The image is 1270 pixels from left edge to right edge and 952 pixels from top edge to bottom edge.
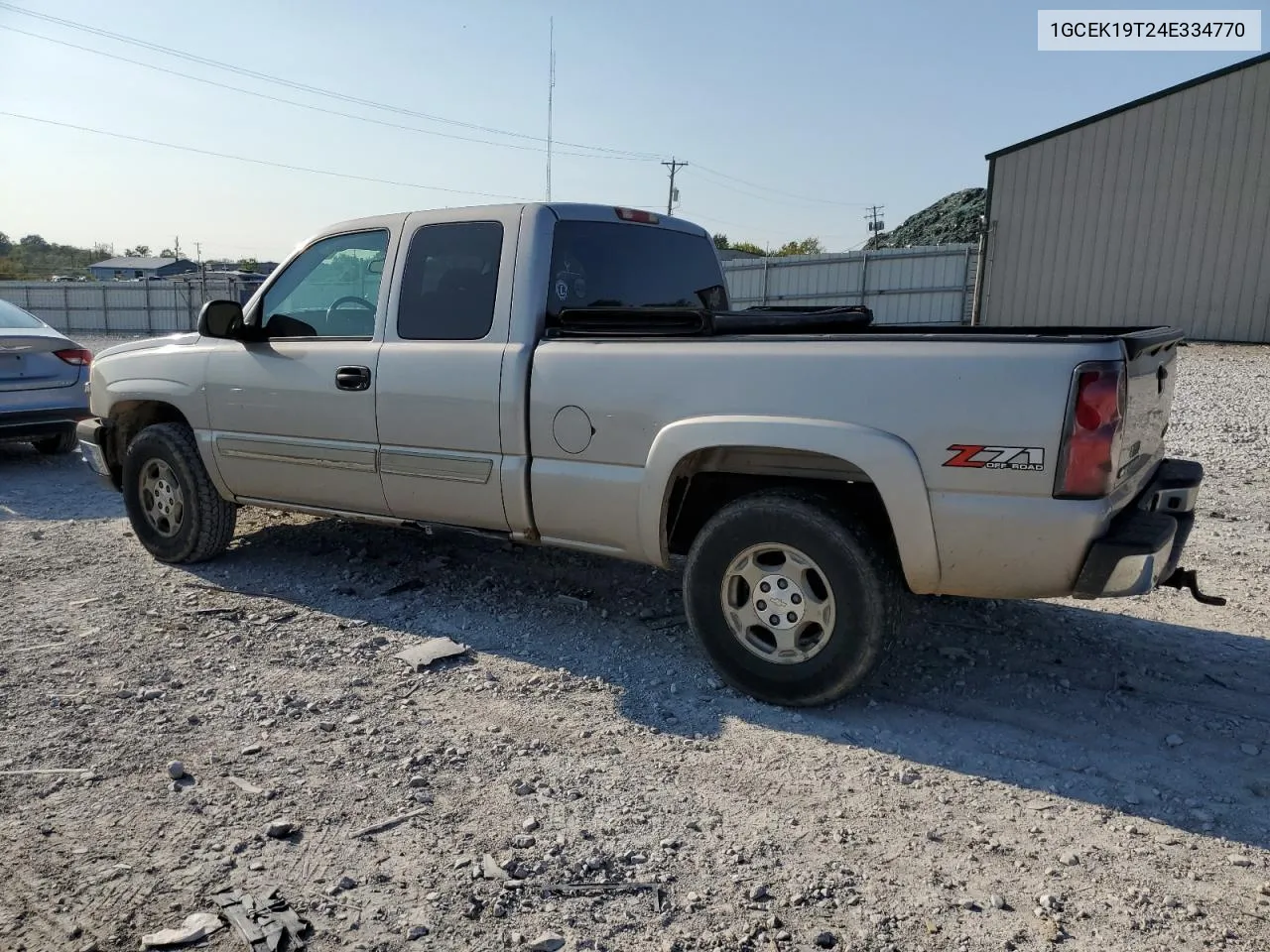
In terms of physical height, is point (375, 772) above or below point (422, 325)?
below

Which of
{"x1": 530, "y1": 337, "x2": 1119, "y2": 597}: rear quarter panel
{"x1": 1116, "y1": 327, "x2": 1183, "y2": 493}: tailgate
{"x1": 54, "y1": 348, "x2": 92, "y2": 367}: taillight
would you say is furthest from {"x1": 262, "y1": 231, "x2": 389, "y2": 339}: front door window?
{"x1": 54, "y1": 348, "x2": 92, "y2": 367}: taillight

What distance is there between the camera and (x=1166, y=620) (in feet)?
15.2

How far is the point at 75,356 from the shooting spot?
8648mm

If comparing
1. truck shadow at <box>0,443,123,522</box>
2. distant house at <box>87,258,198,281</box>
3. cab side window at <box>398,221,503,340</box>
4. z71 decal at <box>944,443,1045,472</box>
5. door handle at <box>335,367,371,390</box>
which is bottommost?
truck shadow at <box>0,443,123,522</box>

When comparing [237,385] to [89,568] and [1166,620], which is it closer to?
[89,568]

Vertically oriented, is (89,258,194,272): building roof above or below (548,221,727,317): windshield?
above

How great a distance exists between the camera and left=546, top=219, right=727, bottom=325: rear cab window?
438 centimetres

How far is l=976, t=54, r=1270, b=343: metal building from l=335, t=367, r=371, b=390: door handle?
56.5 feet

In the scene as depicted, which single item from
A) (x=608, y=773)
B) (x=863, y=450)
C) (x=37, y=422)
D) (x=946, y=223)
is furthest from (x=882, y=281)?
(x=608, y=773)

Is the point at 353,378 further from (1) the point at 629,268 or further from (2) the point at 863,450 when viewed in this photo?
(2) the point at 863,450

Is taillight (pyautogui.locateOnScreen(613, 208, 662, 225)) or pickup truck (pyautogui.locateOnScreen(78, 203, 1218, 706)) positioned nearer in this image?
pickup truck (pyautogui.locateOnScreen(78, 203, 1218, 706))

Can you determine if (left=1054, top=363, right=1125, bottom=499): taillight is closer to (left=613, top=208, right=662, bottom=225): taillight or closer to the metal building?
(left=613, top=208, right=662, bottom=225): taillight

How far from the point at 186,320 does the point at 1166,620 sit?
3320cm

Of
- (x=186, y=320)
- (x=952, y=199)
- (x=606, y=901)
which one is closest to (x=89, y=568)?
(x=606, y=901)
